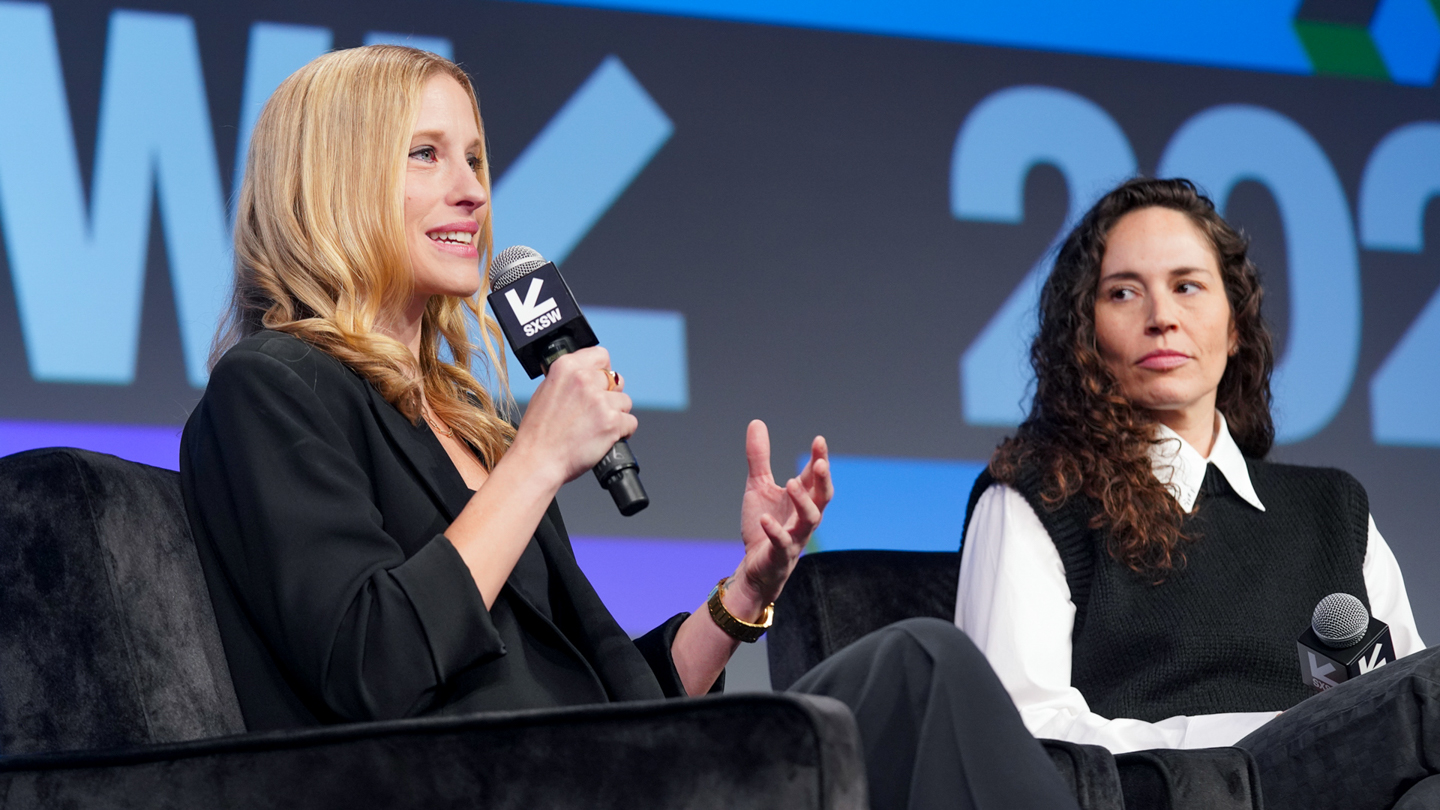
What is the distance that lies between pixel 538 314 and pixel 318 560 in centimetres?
36

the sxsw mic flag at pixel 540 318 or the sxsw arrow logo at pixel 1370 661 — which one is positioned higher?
the sxsw mic flag at pixel 540 318

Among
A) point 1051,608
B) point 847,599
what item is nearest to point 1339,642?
point 1051,608

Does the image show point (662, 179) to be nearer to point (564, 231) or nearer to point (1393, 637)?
point (564, 231)

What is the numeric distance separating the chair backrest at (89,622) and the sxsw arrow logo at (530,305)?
410mm

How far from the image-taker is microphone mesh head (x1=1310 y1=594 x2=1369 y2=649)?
180 centimetres

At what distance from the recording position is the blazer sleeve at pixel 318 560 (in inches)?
47.1

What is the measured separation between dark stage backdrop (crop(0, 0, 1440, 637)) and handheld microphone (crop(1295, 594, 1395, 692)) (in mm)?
1379

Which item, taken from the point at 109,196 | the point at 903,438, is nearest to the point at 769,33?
the point at 903,438

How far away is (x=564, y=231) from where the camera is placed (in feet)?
10.1

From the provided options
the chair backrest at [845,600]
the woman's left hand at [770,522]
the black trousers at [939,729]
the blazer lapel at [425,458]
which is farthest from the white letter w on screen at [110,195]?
the black trousers at [939,729]

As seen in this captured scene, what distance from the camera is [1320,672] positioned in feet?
5.93

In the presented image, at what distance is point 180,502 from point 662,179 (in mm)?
1914

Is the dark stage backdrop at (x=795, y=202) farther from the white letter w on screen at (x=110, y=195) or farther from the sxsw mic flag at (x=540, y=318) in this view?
the sxsw mic flag at (x=540, y=318)

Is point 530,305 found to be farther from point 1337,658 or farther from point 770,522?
point 1337,658
